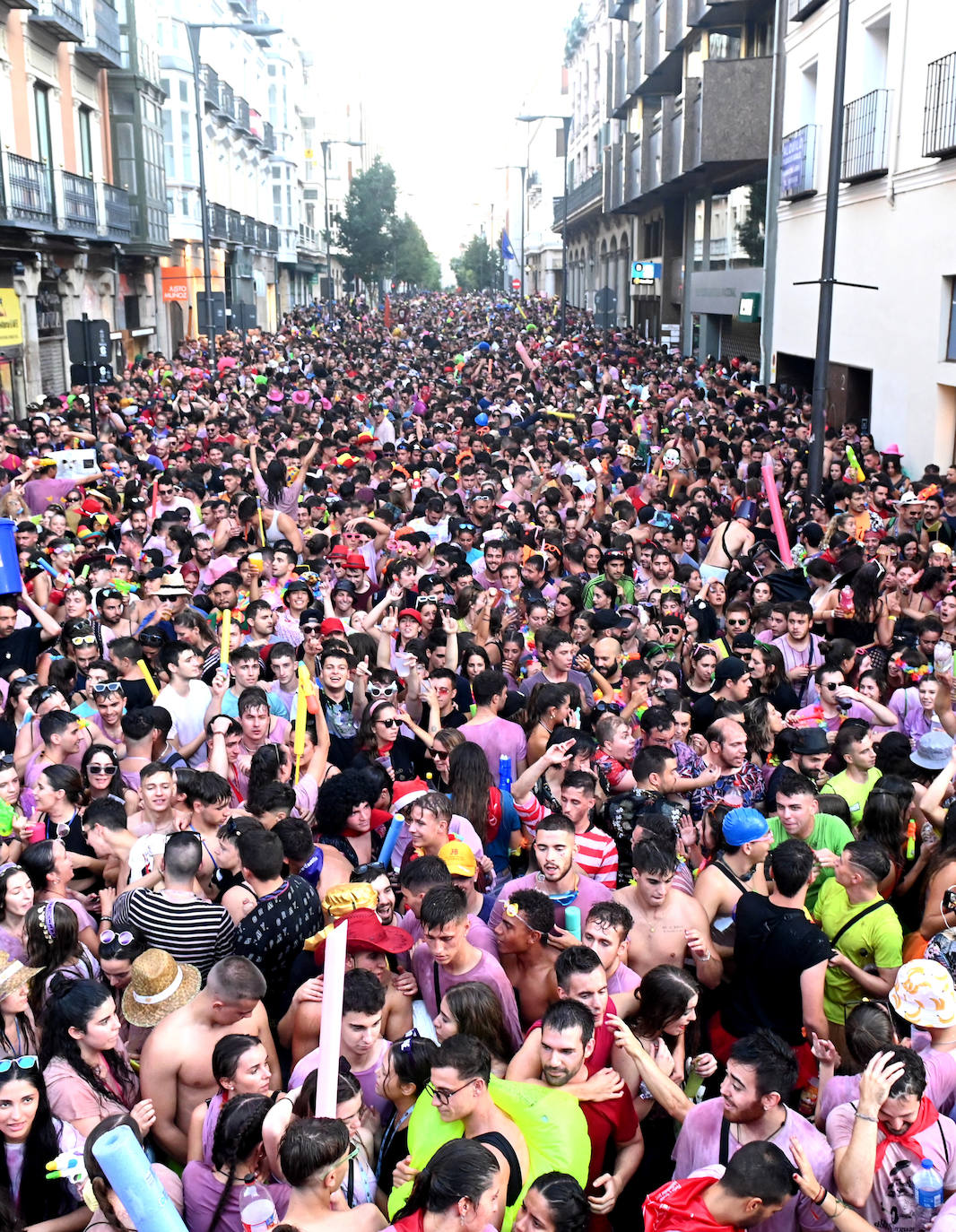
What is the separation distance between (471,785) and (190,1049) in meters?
2.08

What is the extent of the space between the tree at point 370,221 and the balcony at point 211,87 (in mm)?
26544

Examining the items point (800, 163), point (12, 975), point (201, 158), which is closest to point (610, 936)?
point (12, 975)

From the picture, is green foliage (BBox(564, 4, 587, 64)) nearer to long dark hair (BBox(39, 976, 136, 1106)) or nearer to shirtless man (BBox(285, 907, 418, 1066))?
shirtless man (BBox(285, 907, 418, 1066))

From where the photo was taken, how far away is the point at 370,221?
7562 cm

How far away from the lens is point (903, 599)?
28.2ft

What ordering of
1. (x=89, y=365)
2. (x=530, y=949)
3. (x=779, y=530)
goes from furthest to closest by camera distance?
1. (x=89, y=365)
2. (x=779, y=530)
3. (x=530, y=949)

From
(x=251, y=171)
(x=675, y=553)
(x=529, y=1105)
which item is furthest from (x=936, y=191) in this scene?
(x=251, y=171)

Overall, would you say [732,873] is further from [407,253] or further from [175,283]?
[407,253]

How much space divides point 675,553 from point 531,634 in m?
2.05

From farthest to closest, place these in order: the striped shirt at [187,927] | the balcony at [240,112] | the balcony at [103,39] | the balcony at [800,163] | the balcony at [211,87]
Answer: the balcony at [240,112] < the balcony at [211,87] < the balcony at [103,39] < the balcony at [800,163] < the striped shirt at [187,927]

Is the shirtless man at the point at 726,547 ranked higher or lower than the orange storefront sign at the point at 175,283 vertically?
lower

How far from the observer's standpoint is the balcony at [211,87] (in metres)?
45.3

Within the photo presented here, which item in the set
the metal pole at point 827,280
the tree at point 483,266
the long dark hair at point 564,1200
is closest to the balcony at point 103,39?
the metal pole at point 827,280

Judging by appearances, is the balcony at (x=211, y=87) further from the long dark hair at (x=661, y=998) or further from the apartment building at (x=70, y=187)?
the long dark hair at (x=661, y=998)
